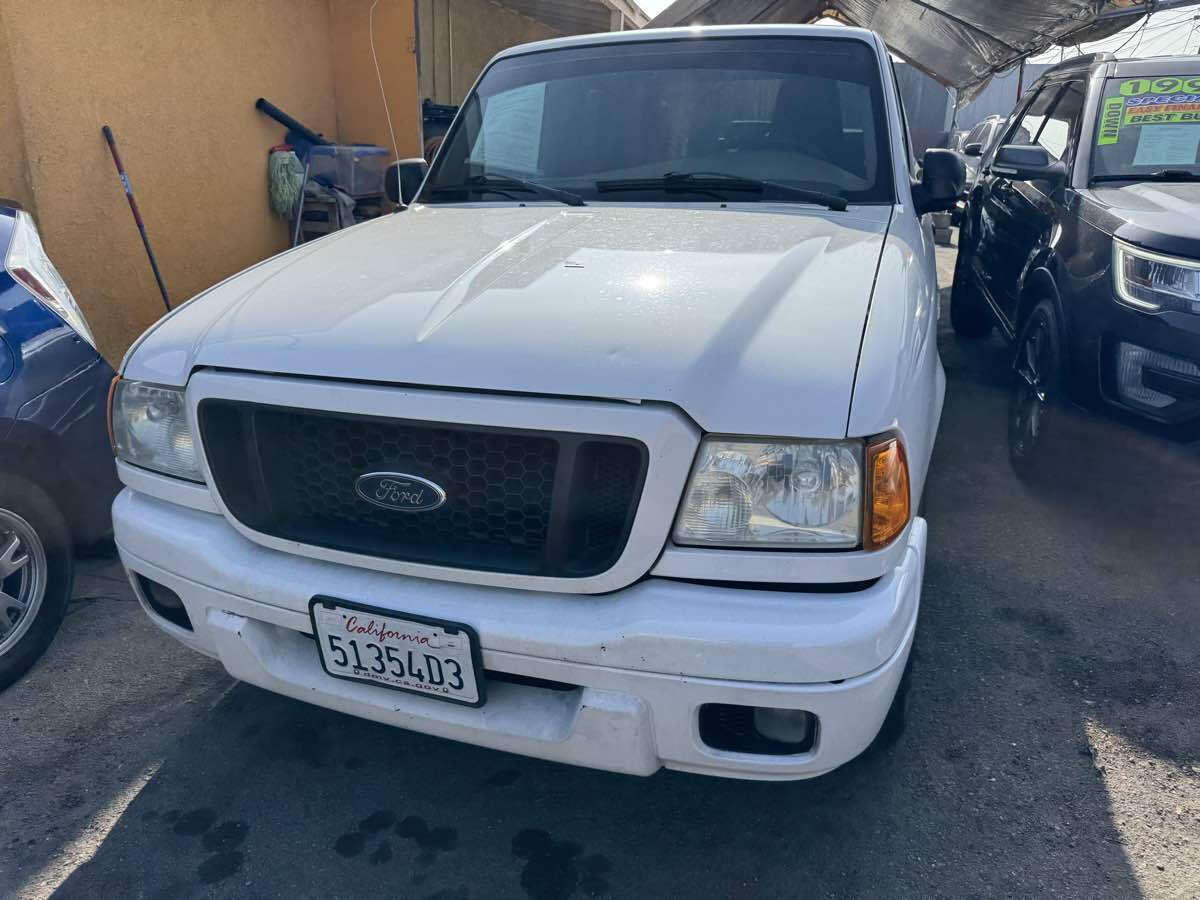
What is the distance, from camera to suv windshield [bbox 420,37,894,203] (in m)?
2.81

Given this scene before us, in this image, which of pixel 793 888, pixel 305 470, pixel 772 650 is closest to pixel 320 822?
pixel 305 470

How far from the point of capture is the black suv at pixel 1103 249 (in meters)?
3.38

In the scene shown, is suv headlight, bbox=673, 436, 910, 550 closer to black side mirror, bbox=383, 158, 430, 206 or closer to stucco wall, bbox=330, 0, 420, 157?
black side mirror, bbox=383, 158, 430, 206

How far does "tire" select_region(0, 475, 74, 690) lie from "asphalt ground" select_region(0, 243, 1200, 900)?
4.6 inches

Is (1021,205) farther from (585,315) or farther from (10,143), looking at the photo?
(10,143)

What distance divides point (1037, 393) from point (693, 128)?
7.37 ft

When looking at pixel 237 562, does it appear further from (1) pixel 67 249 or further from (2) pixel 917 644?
(1) pixel 67 249

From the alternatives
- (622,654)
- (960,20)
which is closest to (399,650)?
(622,654)

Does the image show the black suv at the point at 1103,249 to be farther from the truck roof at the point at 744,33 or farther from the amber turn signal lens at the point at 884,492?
the amber turn signal lens at the point at 884,492

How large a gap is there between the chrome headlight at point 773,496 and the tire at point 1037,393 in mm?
2650

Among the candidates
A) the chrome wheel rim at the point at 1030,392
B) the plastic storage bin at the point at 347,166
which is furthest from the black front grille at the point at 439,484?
the plastic storage bin at the point at 347,166

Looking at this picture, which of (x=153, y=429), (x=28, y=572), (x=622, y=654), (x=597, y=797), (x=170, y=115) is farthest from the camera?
(x=170, y=115)

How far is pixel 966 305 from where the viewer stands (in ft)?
21.1

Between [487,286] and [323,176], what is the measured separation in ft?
19.0
